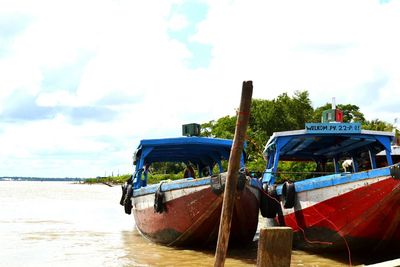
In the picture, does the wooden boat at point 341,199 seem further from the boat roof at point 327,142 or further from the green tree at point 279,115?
the green tree at point 279,115

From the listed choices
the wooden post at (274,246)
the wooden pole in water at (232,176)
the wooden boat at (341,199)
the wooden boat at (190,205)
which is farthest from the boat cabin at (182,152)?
the wooden post at (274,246)

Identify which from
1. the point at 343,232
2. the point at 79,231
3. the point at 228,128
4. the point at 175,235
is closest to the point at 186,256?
the point at 175,235

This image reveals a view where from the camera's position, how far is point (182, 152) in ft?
43.2

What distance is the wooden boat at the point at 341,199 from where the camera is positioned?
25.8 feet

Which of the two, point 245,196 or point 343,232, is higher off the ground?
point 245,196

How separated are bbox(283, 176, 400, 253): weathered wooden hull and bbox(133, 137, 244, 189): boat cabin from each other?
95.8 inches

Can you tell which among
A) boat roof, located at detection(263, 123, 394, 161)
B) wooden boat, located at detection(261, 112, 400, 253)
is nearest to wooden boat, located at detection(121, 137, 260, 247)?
wooden boat, located at detection(261, 112, 400, 253)

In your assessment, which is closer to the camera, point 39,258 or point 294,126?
point 39,258

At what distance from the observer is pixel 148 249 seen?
36.2 feet

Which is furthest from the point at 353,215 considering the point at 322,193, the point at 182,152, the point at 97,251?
the point at 182,152

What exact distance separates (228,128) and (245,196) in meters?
35.7

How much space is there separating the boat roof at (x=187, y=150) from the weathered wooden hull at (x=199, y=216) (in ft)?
3.80

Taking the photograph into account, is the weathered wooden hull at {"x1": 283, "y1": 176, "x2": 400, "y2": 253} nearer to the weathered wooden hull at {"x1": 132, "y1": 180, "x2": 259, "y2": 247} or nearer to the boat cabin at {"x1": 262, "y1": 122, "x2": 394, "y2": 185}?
the weathered wooden hull at {"x1": 132, "y1": 180, "x2": 259, "y2": 247}

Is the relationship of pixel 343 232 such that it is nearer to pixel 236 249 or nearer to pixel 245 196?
pixel 245 196
